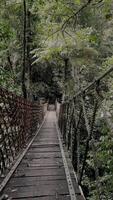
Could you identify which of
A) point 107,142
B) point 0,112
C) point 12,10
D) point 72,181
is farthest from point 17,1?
point 72,181

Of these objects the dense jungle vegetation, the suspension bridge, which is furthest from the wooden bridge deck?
the dense jungle vegetation

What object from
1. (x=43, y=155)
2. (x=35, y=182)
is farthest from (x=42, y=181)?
(x=43, y=155)

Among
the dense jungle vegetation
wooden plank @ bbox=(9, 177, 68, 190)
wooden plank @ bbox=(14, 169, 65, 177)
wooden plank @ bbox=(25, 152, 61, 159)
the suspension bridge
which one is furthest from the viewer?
the dense jungle vegetation

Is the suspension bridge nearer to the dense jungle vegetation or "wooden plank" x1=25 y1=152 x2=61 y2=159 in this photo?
"wooden plank" x1=25 y1=152 x2=61 y2=159

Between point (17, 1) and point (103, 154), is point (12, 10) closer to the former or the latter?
point (17, 1)

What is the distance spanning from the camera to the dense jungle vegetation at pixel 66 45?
5.80 m

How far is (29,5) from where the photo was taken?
1000 centimetres

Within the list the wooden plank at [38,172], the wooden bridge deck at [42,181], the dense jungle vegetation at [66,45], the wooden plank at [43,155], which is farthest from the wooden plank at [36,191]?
the wooden plank at [43,155]

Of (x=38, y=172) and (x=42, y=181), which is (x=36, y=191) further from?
(x=38, y=172)

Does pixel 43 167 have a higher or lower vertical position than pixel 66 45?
lower

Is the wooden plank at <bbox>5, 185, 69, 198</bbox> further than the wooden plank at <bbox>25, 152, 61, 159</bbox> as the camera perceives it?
No

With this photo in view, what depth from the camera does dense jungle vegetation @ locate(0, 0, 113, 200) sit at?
580 cm

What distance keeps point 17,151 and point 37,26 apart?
23.7 feet

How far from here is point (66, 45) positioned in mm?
5676
